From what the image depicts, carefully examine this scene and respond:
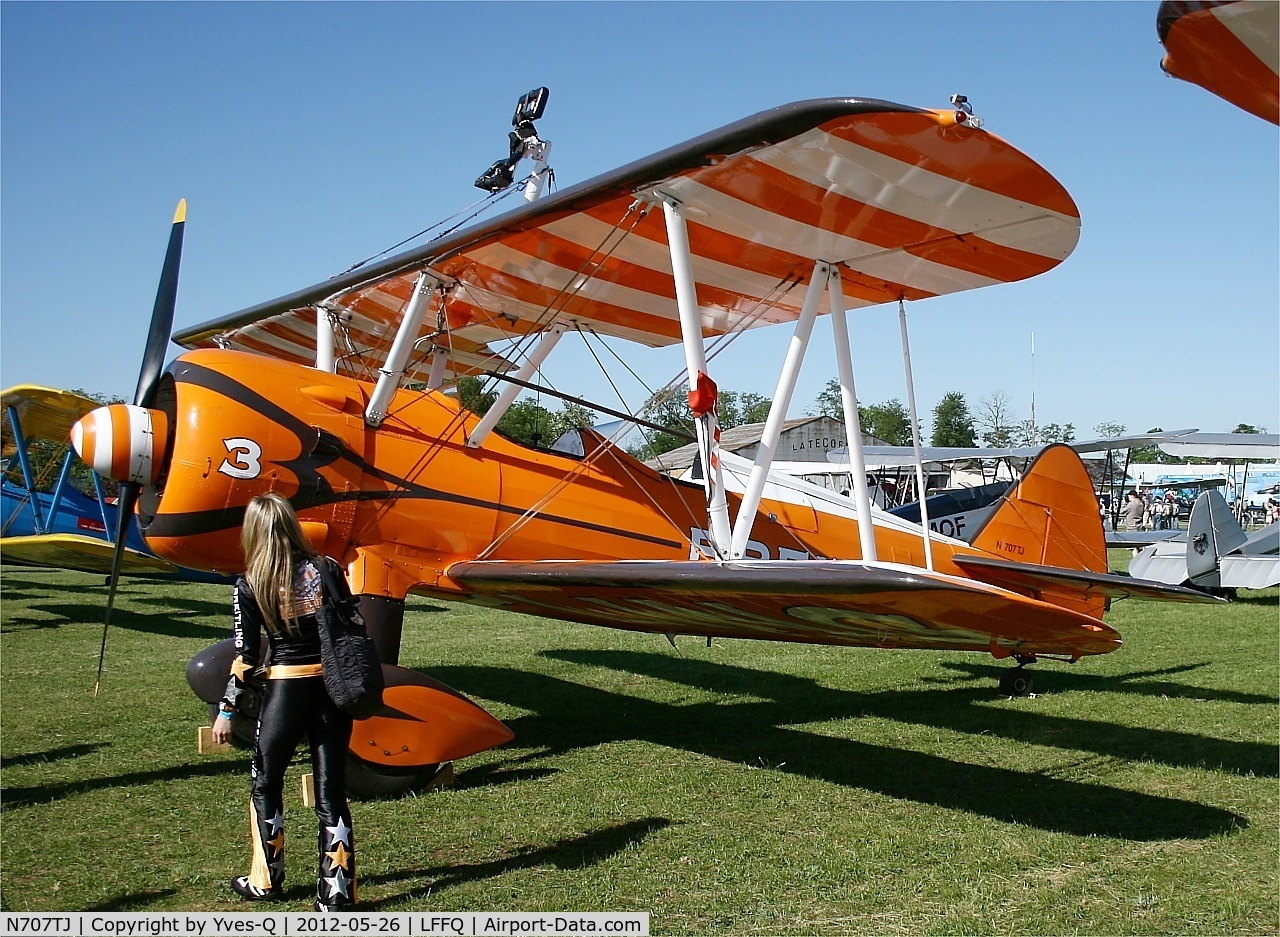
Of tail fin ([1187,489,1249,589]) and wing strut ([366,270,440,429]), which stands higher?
wing strut ([366,270,440,429])

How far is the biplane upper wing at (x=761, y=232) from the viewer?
4.25 metres

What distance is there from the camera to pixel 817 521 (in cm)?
690

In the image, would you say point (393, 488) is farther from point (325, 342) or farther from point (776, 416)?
point (776, 416)

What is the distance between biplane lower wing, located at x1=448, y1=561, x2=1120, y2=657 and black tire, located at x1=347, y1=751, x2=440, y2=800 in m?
1.06

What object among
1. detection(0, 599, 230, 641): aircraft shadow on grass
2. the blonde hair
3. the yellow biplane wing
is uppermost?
the yellow biplane wing

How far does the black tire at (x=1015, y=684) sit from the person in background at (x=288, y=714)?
5.92 m

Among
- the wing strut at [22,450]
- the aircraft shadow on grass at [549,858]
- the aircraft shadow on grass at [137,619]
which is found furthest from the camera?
the wing strut at [22,450]

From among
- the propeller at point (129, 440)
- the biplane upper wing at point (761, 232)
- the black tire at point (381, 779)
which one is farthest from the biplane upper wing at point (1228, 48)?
the propeller at point (129, 440)

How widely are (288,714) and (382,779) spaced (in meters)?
1.62

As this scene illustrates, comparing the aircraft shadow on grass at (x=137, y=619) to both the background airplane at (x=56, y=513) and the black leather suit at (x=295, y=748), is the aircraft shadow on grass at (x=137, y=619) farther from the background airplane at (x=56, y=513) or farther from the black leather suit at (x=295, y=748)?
the black leather suit at (x=295, y=748)

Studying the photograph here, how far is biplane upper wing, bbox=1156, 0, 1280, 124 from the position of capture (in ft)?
4.77

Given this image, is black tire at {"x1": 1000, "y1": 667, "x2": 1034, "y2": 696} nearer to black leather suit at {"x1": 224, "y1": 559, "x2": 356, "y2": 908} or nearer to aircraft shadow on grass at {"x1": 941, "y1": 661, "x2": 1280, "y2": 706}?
aircraft shadow on grass at {"x1": 941, "y1": 661, "x2": 1280, "y2": 706}

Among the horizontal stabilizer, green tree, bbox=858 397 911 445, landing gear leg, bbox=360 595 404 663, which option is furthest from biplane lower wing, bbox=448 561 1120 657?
green tree, bbox=858 397 911 445

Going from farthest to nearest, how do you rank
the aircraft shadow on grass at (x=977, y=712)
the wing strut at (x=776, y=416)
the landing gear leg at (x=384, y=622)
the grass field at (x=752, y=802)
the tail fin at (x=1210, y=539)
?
the tail fin at (x=1210, y=539), the aircraft shadow on grass at (x=977, y=712), the landing gear leg at (x=384, y=622), the wing strut at (x=776, y=416), the grass field at (x=752, y=802)
